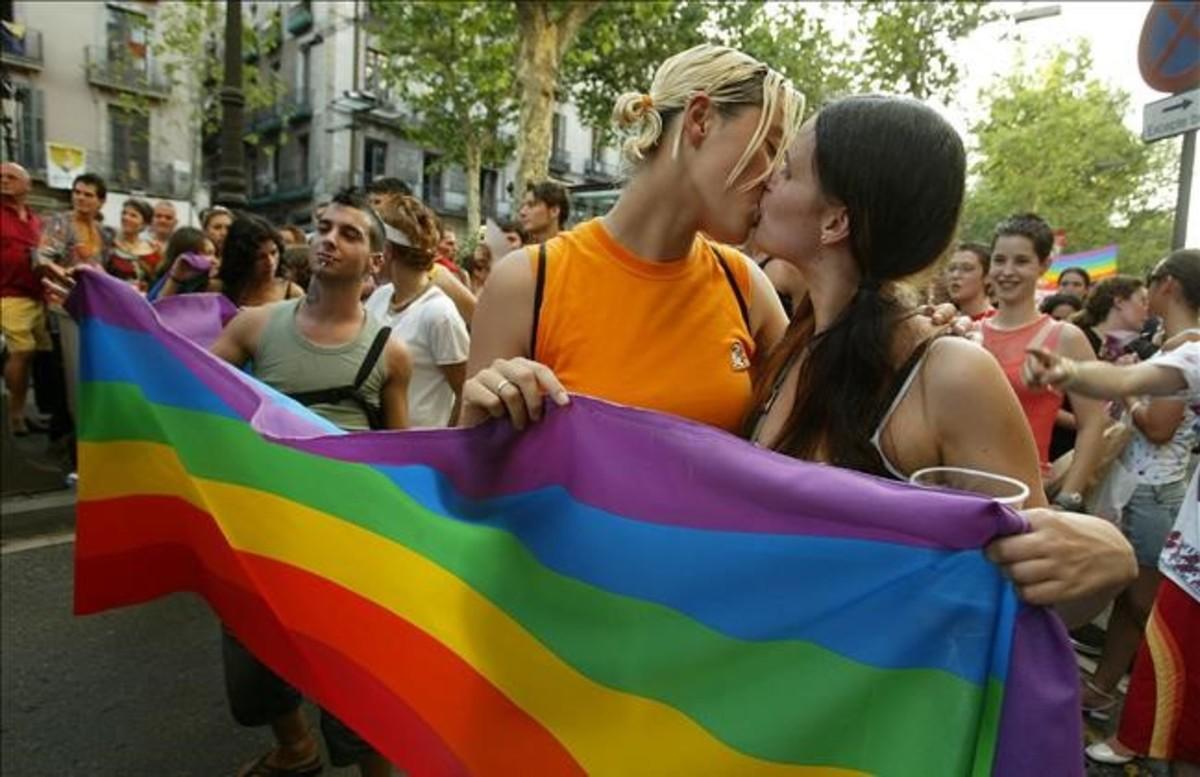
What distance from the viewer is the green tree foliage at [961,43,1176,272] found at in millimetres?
33094

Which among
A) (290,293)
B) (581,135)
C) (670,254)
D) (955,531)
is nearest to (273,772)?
(670,254)

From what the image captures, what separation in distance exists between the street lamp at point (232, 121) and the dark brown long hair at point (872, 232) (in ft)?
28.0

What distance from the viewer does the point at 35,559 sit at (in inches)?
191

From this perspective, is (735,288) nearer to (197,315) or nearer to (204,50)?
(197,315)

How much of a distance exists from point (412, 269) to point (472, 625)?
2.47m

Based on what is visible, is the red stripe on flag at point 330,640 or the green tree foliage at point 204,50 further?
the green tree foliage at point 204,50

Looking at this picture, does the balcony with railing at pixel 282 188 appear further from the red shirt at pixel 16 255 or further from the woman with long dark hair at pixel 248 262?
the woman with long dark hair at pixel 248 262

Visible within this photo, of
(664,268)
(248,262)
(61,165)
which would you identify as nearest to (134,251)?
(248,262)

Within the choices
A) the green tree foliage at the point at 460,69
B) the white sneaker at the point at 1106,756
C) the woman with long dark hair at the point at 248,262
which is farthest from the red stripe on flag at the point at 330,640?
the green tree foliage at the point at 460,69

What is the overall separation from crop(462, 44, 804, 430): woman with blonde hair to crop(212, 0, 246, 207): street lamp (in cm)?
795

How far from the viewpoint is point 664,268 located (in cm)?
182

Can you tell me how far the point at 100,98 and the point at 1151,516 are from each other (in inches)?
1500

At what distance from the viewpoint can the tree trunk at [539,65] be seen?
1410 cm

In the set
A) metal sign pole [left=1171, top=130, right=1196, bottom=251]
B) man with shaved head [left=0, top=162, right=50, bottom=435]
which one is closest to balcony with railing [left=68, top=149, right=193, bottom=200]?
man with shaved head [left=0, top=162, right=50, bottom=435]
